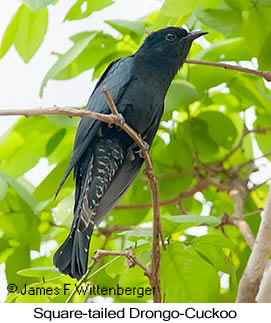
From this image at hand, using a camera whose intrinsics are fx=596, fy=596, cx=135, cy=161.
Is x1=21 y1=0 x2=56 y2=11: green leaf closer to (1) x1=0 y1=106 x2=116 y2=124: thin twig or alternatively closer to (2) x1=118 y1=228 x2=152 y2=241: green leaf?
(1) x1=0 y1=106 x2=116 y2=124: thin twig

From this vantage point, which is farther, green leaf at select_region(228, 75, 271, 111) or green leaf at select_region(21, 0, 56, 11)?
green leaf at select_region(228, 75, 271, 111)

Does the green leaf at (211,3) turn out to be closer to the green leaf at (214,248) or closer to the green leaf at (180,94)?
the green leaf at (180,94)

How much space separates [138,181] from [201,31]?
79 centimetres

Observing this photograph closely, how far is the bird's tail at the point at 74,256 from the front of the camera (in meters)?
2.00

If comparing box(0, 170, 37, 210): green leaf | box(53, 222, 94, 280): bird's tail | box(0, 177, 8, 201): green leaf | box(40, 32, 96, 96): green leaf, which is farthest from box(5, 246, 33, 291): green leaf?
box(40, 32, 96, 96): green leaf

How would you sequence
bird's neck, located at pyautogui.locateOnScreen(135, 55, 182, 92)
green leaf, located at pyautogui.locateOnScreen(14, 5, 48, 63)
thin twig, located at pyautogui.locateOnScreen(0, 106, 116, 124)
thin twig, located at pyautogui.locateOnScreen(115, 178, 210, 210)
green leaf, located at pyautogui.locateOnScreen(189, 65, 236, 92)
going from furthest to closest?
1. thin twig, located at pyautogui.locateOnScreen(115, 178, 210, 210)
2. bird's neck, located at pyautogui.locateOnScreen(135, 55, 182, 92)
3. green leaf, located at pyautogui.locateOnScreen(189, 65, 236, 92)
4. green leaf, located at pyautogui.locateOnScreen(14, 5, 48, 63)
5. thin twig, located at pyautogui.locateOnScreen(0, 106, 116, 124)

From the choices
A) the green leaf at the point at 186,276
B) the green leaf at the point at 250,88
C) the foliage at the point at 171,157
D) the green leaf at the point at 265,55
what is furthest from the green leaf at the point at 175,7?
the green leaf at the point at 186,276

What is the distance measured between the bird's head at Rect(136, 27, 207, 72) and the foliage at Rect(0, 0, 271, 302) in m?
0.06

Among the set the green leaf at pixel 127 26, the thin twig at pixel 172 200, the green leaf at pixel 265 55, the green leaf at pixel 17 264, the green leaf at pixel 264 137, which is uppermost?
the green leaf at pixel 127 26

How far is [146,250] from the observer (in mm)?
2004

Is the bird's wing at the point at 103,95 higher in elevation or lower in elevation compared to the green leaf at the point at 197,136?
higher

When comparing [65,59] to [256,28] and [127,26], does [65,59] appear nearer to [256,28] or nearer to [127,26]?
[127,26]

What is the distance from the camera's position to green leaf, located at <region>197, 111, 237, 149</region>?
2.78 meters

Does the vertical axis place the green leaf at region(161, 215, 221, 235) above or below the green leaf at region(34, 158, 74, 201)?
below
